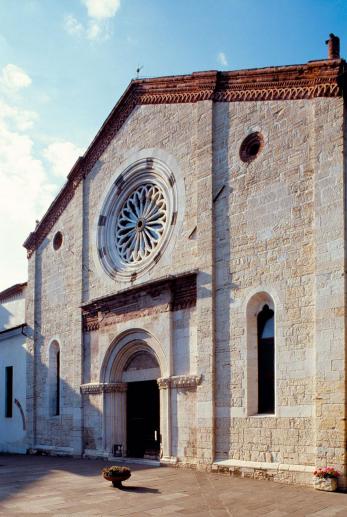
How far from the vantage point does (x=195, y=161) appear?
16.7m

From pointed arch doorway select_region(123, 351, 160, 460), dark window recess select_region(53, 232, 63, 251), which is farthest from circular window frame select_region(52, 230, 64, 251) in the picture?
pointed arch doorway select_region(123, 351, 160, 460)

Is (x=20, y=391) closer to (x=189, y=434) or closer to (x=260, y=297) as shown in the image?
(x=189, y=434)

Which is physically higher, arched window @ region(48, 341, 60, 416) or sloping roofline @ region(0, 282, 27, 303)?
sloping roofline @ region(0, 282, 27, 303)

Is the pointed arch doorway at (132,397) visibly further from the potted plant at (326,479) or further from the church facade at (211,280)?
the potted plant at (326,479)

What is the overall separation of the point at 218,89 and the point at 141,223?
4.94 metres

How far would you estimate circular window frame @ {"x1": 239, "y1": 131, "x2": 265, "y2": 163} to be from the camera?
49.5 feet

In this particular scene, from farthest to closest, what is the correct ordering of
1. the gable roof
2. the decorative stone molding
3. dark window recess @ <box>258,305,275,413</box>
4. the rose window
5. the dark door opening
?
the rose window
the dark door opening
the decorative stone molding
dark window recess @ <box>258,305,275,413</box>
the gable roof

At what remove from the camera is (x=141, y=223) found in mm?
19000

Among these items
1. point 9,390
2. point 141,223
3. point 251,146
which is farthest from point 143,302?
point 9,390

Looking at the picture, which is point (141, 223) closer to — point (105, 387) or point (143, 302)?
point (143, 302)

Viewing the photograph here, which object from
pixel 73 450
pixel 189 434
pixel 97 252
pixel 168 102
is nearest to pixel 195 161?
pixel 168 102

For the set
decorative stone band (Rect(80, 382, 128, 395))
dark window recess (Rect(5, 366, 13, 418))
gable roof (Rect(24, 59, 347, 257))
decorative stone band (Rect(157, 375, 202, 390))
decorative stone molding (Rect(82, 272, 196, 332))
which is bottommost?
dark window recess (Rect(5, 366, 13, 418))

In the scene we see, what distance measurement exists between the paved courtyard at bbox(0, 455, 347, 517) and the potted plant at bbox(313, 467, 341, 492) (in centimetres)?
23

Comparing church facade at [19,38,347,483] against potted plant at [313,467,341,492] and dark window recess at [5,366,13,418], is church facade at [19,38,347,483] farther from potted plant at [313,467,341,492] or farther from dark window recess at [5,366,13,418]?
dark window recess at [5,366,13,418]
